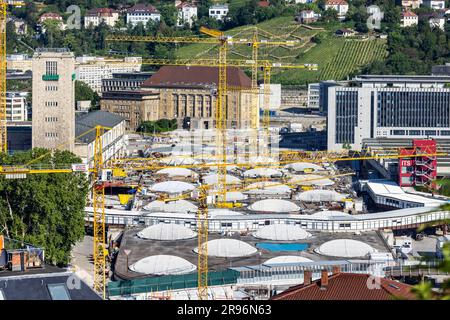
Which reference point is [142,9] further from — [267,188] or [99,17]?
[267,188]

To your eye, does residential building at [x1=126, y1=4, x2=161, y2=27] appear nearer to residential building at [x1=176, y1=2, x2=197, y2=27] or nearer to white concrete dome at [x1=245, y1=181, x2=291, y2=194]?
residential building at [x1=176, y1=2, x2=197, y2=27]

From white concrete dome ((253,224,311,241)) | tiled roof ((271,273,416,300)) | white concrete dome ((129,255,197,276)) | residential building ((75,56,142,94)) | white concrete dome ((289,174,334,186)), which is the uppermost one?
residential building ((75,56,142,94))

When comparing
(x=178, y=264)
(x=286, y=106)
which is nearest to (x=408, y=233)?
(x=178, y=264)

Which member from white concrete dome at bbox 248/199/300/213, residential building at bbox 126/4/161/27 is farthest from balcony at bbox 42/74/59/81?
residential building at bbox 126/4/161/27

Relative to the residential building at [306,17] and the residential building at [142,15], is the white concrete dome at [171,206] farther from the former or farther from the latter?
the residential building at [142,15]

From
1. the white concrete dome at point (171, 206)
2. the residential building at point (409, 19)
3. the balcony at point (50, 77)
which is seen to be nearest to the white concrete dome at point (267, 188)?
the white concrete dome at point (171, 206)

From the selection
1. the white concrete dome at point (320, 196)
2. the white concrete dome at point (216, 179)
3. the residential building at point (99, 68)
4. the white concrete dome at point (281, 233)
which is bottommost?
the white concrete dome at point (281, 233)

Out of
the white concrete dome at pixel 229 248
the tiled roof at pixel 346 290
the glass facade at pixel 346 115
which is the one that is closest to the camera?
the tiled roof at pixel 346 290
